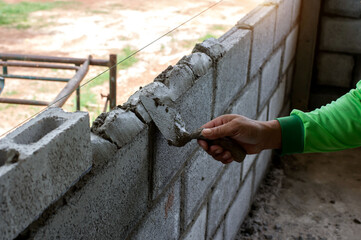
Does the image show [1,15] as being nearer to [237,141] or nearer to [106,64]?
[106,64]

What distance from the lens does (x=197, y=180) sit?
2.44 meters

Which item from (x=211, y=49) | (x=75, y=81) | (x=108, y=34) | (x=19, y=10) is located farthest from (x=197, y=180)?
(x=19, y=10)

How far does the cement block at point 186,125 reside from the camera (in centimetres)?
190

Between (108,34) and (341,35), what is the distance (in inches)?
248

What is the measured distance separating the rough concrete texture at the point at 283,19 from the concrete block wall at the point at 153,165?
4 cm

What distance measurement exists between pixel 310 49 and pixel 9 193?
14.3 ft

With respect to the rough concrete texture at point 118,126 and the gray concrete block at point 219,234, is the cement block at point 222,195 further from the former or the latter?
the rough concrete texture at point 118,126

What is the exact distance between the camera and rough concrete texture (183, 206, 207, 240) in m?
2.44

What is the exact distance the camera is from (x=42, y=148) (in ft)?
3.64

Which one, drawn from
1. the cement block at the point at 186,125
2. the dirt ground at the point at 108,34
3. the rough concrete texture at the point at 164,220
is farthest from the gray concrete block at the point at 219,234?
the dirt ground at the point at 108,34

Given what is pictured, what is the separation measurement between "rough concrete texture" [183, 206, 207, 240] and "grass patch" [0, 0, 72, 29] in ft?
36.1

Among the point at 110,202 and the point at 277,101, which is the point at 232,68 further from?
the point at 277,101

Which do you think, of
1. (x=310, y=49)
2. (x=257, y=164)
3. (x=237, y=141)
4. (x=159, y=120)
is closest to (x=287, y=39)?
(x=310, y=49)

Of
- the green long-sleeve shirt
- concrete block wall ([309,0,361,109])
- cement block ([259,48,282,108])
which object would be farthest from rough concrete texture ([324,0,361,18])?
the green long-sleeve shirt
